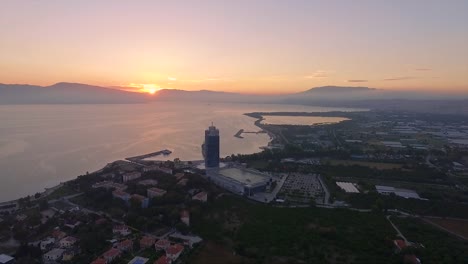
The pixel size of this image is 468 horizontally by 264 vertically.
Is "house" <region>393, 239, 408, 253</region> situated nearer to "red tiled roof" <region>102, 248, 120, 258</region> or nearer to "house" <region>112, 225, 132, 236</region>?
"red tiled roof" <region>102, 248, 120, 258</region>

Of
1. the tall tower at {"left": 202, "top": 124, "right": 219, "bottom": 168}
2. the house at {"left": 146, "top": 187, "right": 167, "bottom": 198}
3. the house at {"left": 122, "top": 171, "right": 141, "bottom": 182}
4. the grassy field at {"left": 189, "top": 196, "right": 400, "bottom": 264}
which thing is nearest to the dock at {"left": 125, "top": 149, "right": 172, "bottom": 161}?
the house at {"left": 122, "top": 171, "right": 141, "bottom": 182}

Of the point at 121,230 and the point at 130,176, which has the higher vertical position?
the point at 130,176

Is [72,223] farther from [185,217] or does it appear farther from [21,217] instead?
[185,217]

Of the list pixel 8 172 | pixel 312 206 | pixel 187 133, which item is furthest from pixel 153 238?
pixel 187 133

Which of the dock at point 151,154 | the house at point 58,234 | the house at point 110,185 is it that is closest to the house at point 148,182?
the house at point 110,185

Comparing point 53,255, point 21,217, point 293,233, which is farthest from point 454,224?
point 21,217

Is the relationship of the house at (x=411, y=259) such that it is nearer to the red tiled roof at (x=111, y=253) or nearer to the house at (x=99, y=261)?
the red tiled roof at (x=111, y=253)

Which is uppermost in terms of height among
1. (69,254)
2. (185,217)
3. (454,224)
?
(185,217)
